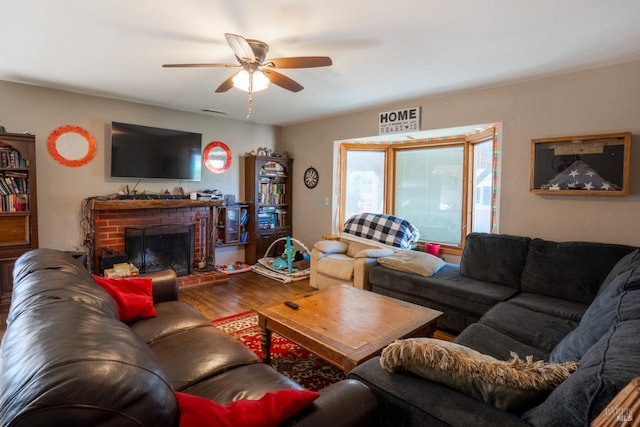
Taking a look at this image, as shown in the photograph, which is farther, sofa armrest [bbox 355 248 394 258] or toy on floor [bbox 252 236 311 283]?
toy on floor [bbox 252 236 311 283]

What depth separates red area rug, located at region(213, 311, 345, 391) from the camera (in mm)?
2283

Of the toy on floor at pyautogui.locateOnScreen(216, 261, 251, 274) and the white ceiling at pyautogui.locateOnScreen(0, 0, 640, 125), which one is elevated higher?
the white ceiling at pyautogui.locateOnScreen(0, 0, 640, 125)

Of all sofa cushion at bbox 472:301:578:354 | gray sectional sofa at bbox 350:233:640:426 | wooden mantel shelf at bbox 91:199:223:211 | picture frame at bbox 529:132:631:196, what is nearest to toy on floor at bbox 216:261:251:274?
wooden mantel shelf at bbox 91:199:223:211

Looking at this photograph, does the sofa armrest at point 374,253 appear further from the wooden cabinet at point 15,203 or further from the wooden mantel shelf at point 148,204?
the wooden cabinet at point 15,203

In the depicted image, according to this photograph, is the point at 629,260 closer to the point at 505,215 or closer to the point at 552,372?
the point at 505,215

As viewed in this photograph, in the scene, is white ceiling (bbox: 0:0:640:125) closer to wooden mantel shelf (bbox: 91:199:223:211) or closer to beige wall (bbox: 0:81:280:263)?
beige wall (bbox: 0:81:280:263)

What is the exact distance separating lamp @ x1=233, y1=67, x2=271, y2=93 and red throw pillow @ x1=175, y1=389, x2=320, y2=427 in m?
2.25

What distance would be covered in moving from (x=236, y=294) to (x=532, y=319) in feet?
10.0

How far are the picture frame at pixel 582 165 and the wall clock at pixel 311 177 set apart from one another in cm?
302

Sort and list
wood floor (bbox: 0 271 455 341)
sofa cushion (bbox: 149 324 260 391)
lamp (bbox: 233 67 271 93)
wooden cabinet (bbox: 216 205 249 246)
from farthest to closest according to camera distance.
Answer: wooden cabinet (bbox: 216 205 249 246)
wood floor (bbox: 0 271 455 341)
lamp (bbox: 233 67 271 93)
sofa cushion (bbox: 149 324 260 391)

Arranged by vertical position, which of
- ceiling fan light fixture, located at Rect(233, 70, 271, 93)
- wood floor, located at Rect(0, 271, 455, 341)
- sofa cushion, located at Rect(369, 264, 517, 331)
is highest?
ceiling fan light fixture, located at Rect(233, 70, 271, 93)

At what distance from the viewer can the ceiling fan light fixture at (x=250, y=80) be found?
2557mm

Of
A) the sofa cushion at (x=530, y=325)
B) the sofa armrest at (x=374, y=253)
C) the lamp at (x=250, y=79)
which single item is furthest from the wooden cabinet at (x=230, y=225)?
the sofa cushion at (x=530, y=325)

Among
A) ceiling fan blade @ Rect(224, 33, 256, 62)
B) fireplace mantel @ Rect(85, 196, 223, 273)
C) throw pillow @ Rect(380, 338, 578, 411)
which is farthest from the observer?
fireplace mantel @ Rect(85, 196, 223, 273)
